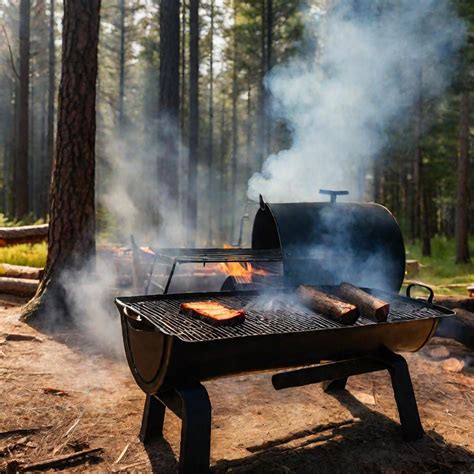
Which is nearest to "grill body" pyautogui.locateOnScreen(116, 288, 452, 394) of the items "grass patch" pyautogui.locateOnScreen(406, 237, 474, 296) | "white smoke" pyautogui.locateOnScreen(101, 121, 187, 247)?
"grass patch" pyautogui.locateOnScreen(406, 237, 474, 296)

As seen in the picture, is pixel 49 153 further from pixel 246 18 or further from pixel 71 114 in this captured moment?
pixel 71 114

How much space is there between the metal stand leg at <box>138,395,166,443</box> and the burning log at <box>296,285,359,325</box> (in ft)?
4.59

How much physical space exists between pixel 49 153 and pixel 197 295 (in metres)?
21.0

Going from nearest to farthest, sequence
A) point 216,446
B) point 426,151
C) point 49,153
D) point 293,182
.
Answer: point 216,446, point 293,182, point 426,151, point 49,153

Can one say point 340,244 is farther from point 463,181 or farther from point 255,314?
point 463,181

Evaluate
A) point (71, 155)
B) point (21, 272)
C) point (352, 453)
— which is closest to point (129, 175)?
point (21, 272)

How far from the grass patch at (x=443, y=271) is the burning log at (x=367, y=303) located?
6.86m

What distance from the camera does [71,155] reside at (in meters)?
6.36

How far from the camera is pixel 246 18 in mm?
23625

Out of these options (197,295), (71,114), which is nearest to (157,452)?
(197,295)

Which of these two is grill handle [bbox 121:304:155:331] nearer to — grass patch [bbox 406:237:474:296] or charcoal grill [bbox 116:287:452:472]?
charcoal grill [bbox 116:287:452:472]

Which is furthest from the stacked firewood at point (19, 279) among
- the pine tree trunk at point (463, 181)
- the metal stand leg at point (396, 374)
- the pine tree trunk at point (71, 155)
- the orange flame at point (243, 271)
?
the pine tree trunk at point (463, 181)

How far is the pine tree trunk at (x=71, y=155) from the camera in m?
6.32

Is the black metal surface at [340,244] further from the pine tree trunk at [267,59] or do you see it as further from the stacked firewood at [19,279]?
the pine tree trunk at [267,59]
